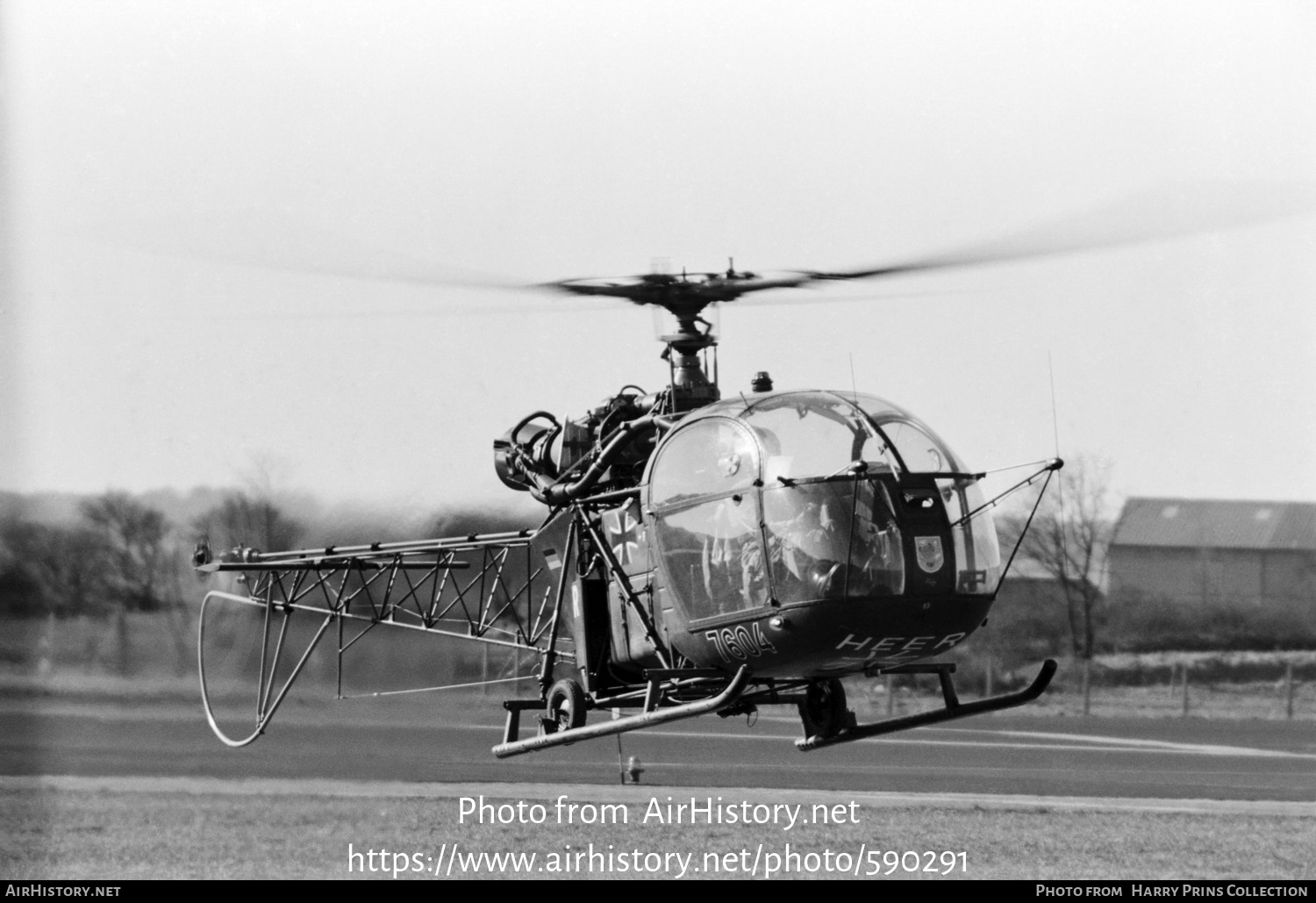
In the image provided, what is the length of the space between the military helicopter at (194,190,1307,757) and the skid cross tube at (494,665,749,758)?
3cm

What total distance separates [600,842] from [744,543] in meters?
6.00

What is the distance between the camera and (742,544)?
1070 cm

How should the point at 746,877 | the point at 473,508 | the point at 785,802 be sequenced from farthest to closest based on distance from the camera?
the point at 473,508
the point at 785,802
the point at 746,877

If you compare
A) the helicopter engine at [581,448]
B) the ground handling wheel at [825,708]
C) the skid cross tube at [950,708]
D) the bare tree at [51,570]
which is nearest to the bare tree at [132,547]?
the bare tree at [51,570]

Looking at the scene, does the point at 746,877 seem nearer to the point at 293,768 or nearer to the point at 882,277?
the point at 882,277

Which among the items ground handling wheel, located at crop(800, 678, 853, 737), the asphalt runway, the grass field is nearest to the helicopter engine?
ground handling wheel, located at crop(800, 678, 853, 737)

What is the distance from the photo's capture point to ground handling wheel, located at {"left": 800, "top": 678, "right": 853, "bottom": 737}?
11.8 m

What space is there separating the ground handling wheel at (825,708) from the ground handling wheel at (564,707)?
5.57ft

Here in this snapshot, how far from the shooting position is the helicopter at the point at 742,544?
10.3m

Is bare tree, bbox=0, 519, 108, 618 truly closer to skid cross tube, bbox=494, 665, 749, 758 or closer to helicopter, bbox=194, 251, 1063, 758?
helicopter, bbox=194, 251, 1063, 758

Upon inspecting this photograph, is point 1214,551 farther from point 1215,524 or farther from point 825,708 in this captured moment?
point 825,708

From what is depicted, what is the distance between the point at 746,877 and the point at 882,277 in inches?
222
